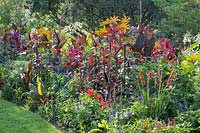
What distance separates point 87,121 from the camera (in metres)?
4.69

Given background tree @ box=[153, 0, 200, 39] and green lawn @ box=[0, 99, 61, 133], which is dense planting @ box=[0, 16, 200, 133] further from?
background tree @ box=[153, 0, 200, 39]

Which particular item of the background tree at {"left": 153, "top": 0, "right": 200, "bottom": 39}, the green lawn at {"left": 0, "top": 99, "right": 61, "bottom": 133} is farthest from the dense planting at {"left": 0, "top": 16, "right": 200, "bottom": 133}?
the background tree at {"left": 153, "top": 0, "right": 200, "bottom": 39}

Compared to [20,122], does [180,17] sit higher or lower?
higher

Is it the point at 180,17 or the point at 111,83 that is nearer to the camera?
the point at 111,83

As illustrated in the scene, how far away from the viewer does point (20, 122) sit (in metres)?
5.14

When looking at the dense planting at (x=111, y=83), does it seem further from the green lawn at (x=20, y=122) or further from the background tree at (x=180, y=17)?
the background tree at (x=180, y=17)

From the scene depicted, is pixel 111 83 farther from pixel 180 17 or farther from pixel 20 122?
pixel 180 17

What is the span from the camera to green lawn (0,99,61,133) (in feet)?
16.0

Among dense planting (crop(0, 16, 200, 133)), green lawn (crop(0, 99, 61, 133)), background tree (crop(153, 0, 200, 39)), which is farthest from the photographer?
background tree (crop(153, 0, 200, 39))

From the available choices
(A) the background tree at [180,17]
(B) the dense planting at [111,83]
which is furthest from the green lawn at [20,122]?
(A) the background tree at [180,17]

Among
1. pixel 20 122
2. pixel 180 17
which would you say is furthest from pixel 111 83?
pixel 180 17

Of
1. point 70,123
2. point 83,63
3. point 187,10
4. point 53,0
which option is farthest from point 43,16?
point 70,123

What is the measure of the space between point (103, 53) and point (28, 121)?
1340mm

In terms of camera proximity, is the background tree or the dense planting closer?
the dense planting
